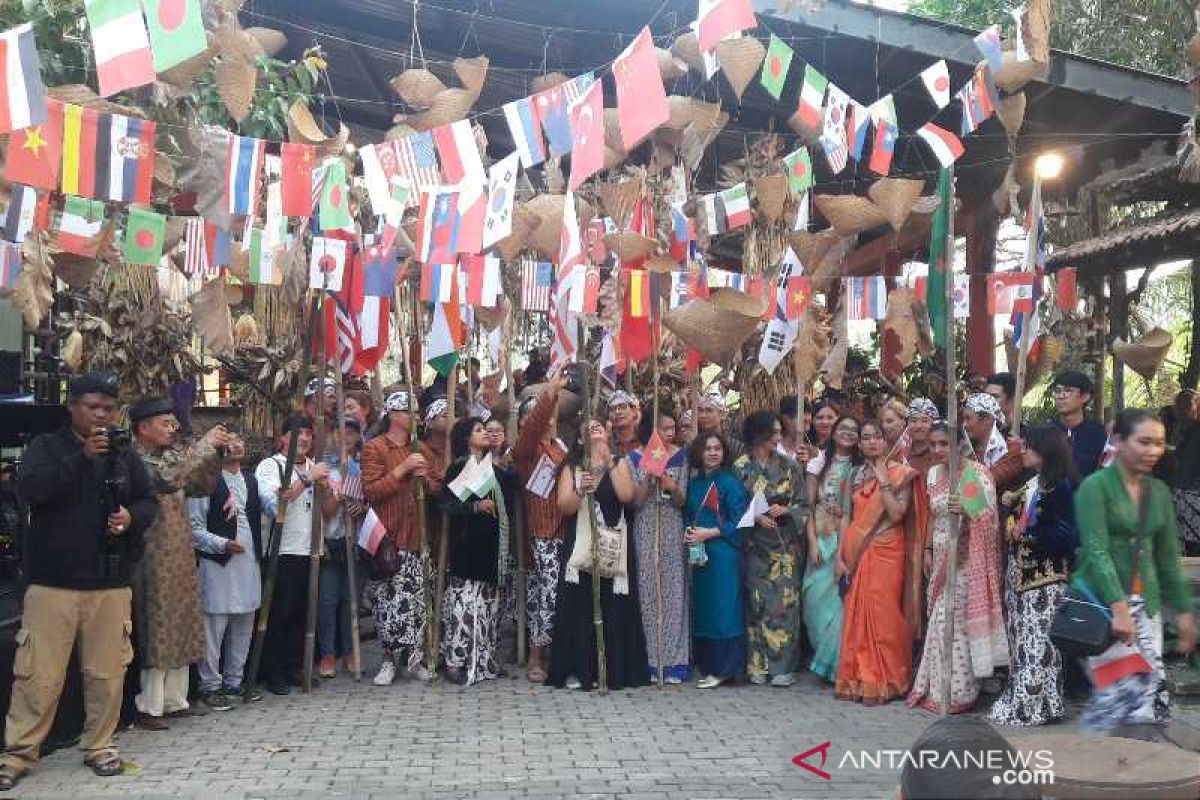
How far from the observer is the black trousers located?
21.0 ft

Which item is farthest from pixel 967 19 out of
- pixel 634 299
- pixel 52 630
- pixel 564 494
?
pixel 52 630

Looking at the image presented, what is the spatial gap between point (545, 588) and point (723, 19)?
3405 millimetres

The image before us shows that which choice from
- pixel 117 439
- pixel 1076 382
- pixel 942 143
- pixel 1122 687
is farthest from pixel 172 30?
pixel 1076 382

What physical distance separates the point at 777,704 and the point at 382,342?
323 cm

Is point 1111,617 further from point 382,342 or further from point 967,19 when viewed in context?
point 967,19

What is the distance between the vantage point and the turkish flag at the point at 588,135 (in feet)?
19.4

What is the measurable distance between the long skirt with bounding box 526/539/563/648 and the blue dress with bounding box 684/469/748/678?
2.74 feet

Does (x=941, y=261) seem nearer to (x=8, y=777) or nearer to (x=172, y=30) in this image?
(x=172, y=30)

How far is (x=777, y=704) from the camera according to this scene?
6.09 m

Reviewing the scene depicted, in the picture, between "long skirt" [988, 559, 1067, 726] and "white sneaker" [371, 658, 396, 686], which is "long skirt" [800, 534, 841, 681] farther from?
"white sneaker" [371, 658, 396, 686]

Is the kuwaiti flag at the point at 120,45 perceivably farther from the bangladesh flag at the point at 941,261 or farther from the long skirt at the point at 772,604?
the long skirt at the point at 772,604

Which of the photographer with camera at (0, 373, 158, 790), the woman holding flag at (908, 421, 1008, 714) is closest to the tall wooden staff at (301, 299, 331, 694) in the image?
the photographer with camera at (0, 373, 158, 790)

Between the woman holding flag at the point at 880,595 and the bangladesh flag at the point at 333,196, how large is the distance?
3.15 meters

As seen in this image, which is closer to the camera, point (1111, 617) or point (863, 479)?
point (1111, 617)
